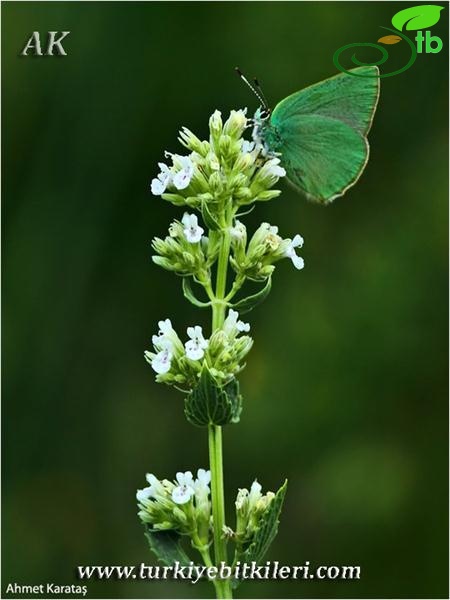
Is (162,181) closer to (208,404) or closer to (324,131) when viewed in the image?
(324,131)

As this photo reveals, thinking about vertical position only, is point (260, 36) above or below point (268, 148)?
above

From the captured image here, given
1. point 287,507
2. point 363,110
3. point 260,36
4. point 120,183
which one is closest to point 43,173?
point 120,183

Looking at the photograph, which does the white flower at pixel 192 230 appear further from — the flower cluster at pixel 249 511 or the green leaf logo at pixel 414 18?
the green leaf logo at pixel 414 18

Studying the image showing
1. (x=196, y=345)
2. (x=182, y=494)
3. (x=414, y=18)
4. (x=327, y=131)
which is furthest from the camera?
(x=414, y=18)

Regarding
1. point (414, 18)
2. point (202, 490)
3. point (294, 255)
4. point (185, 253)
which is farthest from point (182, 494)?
point (414, 18)

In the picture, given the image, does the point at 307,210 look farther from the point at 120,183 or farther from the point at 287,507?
the point at 287,507

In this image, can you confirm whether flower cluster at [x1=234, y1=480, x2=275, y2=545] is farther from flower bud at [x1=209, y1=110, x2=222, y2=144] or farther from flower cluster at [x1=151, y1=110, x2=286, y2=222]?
flower bud at [x1=209, y1=110, x2=222, y2=144]

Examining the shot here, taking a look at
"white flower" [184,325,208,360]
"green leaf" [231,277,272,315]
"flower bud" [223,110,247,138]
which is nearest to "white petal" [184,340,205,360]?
"white flower" [184,325,208,360]
